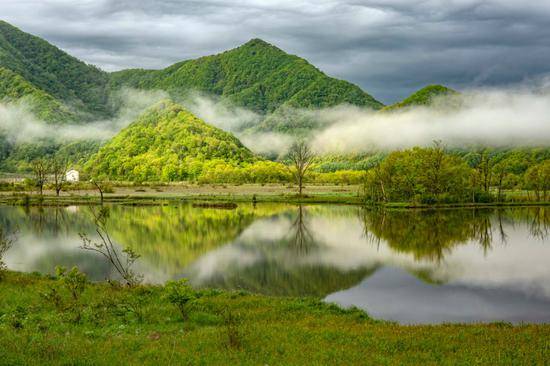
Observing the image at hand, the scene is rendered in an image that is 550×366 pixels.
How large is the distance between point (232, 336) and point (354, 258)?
2531 cm

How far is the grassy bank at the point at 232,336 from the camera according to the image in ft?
45.9

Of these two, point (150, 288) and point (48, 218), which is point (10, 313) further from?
point (48, 218)

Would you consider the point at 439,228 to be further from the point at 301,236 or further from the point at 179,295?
the point at 179,295

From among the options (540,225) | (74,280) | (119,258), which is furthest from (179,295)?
(540,225)

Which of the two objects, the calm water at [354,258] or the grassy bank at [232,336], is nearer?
the grassy bank at [232,336]

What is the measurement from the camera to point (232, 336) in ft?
50.0

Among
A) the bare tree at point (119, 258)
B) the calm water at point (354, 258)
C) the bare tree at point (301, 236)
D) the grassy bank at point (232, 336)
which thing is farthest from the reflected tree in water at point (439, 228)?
the bare tree at point (119, 258)

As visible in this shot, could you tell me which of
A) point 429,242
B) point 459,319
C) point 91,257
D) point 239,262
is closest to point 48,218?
point 91,257

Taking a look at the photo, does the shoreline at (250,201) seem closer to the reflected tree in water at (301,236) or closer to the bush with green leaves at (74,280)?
the reflected tree in water at (301,236)

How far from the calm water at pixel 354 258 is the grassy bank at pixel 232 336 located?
16.1ft

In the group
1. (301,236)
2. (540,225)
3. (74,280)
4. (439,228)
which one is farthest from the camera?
(540,225)

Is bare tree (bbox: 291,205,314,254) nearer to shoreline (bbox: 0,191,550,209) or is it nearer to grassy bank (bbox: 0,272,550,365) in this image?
grassy bank (bbox: 0,272,550,365)

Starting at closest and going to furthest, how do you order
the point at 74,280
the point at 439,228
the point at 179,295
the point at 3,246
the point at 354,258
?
the point at 179,295 → the point at 74,280 → the point at 3,246 → the point at 354,258 → the point at 439,228

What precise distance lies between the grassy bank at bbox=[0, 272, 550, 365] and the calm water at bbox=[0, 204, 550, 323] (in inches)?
193
